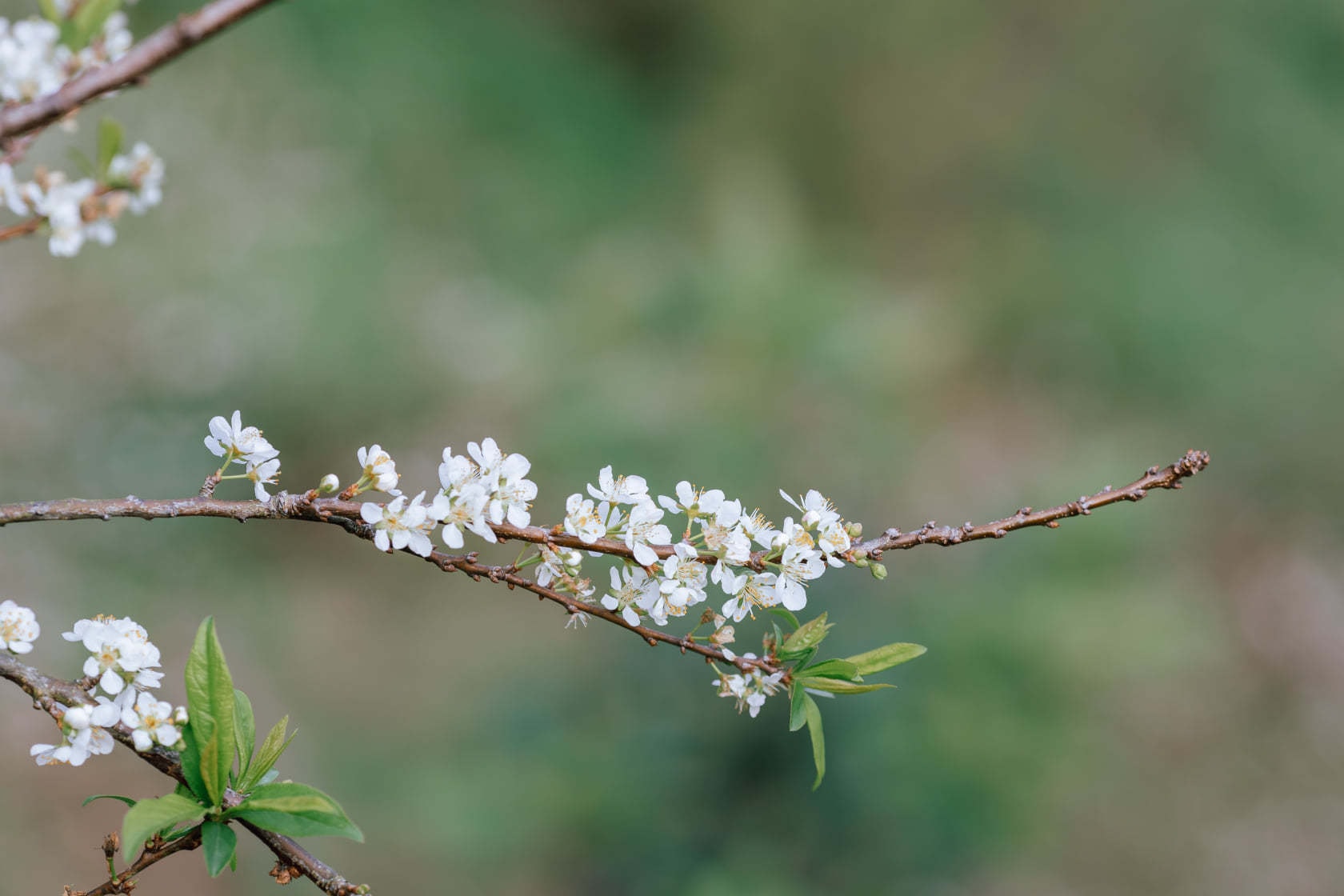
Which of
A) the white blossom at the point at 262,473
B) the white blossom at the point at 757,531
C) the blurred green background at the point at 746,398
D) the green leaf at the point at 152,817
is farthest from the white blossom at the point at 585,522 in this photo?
the blurred green background at the point at 746,398

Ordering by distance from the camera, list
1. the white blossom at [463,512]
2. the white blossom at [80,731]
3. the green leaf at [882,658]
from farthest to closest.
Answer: the green leaf at [882,658] < the white blossom at [463,512] < the white blossom at [80,731]

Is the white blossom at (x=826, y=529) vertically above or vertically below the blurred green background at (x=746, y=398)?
below

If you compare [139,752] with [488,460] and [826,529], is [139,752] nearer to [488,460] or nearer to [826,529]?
[488,460]

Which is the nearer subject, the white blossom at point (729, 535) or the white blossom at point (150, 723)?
the white blossom at point (150, 723)

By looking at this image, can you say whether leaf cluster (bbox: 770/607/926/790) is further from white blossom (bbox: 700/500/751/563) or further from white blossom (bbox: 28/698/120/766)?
white blossom (bbox: 28/698/120/766)

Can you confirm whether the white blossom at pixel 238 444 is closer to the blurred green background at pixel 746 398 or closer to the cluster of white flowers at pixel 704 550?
the cluster of white flowers at pixel 704 550
